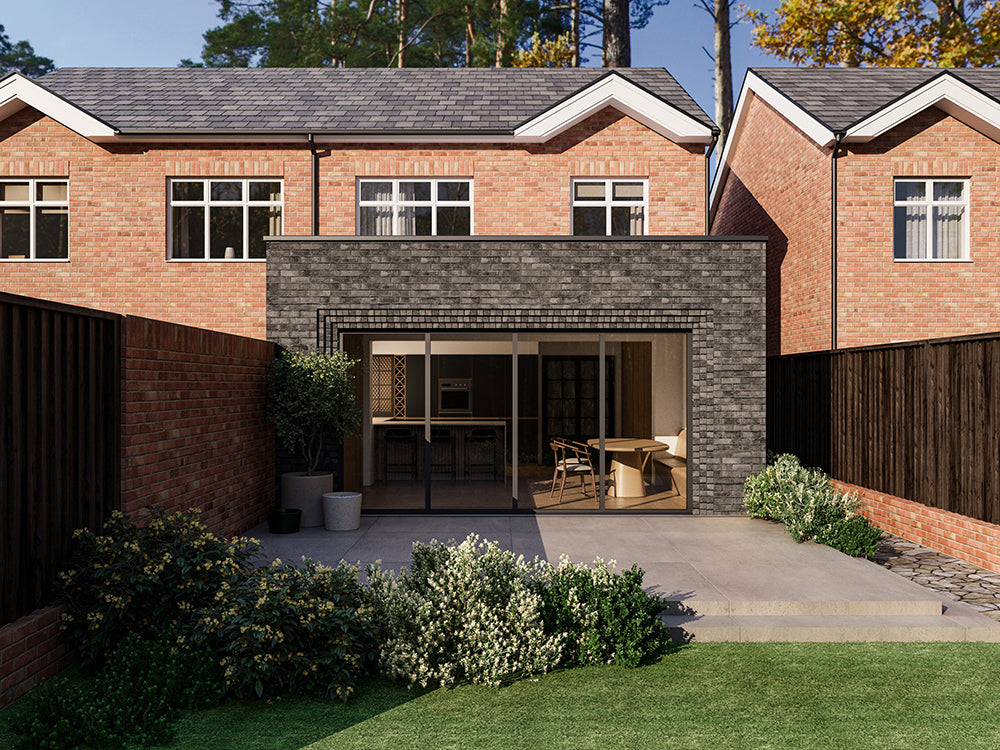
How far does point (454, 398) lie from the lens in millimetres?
13703

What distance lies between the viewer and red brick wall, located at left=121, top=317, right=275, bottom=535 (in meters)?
5.90

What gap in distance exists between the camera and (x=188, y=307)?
38.5ft

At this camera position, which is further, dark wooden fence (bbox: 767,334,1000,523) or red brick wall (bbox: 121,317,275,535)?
dark wooden fence (bbox: 767,334,1000,523)

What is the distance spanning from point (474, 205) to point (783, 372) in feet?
19.8

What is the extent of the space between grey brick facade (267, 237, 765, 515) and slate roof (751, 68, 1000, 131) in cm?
438

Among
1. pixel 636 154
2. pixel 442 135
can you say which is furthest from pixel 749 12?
pixel 442 135

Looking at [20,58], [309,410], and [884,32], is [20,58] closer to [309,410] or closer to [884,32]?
[309,410]

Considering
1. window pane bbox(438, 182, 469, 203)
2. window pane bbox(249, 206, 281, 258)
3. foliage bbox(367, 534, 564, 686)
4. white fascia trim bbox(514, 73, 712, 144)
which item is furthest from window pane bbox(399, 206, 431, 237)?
foliage bbox(367, 534, 564, 686)

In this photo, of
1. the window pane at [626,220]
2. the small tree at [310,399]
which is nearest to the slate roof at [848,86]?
the window pane at [626,220]

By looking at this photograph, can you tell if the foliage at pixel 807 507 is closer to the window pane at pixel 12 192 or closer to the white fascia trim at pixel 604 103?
the white fascia trim at pixel 604 103

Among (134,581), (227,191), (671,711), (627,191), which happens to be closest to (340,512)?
(134,581)

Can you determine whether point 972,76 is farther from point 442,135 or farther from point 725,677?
point 725,677


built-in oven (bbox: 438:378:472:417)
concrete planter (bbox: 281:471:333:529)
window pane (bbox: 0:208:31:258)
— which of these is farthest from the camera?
built-in oven (bbox: 438:378:472:417)

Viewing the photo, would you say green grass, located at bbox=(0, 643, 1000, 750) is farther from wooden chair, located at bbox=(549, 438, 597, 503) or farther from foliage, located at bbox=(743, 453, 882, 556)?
wooden chair, located at bbox=(549, 438, 597, 503)
